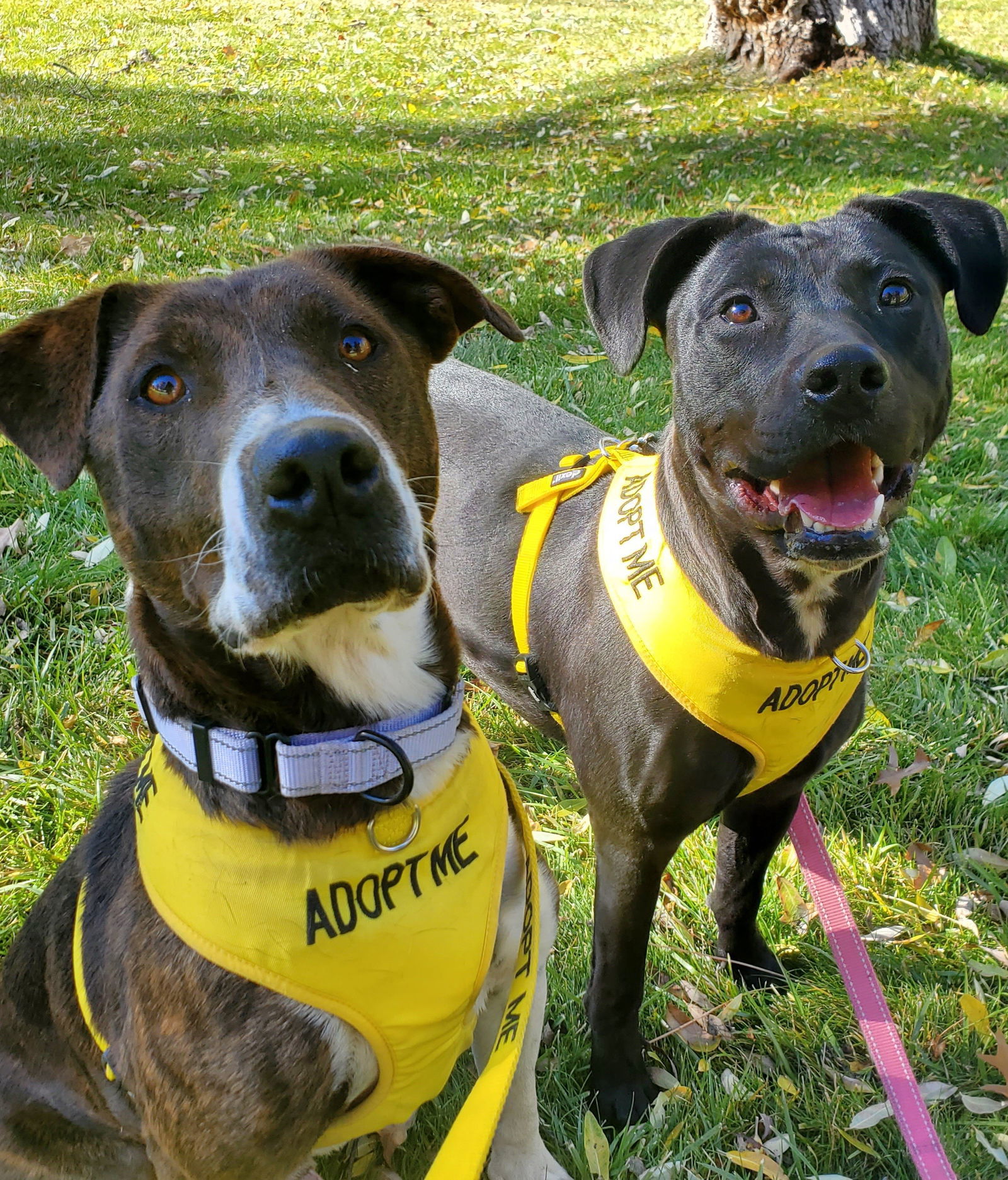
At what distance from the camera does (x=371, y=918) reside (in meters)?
1.84

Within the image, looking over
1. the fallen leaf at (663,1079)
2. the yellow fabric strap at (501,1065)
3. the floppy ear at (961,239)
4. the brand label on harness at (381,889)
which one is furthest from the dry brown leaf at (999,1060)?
the floppy ear at (961,239)

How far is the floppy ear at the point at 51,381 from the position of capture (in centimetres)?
190

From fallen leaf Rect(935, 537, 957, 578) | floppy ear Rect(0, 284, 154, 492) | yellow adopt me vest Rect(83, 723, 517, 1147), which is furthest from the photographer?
fallen leaf Rect(935, 537, 957, 578)

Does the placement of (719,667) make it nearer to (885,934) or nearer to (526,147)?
(885,934)

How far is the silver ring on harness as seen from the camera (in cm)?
186

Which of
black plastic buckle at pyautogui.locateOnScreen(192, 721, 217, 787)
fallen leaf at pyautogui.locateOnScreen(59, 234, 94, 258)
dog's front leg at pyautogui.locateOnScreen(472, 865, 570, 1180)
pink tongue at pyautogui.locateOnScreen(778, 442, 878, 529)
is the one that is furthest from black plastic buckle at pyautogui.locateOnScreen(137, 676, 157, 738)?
fallen leaf at pyautogui.locateOnScreen(59, 234, 94, 258)

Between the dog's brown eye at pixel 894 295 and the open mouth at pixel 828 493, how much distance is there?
1.42 ft

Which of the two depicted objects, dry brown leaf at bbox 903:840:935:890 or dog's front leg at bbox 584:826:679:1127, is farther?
dry brown leaf at bbox 903:840:935:890

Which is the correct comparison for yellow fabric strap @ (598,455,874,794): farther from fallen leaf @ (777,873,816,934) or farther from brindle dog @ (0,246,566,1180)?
fallen leaf @ (777,873,816,934)

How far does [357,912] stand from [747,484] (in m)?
1.30

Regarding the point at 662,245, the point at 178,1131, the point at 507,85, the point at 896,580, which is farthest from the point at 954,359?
the point at 507,85

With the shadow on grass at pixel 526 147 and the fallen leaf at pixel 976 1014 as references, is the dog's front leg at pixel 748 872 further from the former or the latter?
the shadow on grass at pixel 526 147

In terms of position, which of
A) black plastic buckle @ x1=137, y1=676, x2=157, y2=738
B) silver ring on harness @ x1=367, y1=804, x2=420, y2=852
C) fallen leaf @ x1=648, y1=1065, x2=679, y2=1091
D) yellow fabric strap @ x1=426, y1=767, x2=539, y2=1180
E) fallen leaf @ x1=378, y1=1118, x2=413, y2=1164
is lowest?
fallen leaf @ x1=648, y1=1065, x2=679, y2=1091

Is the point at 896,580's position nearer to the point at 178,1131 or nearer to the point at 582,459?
the point at 582,459
